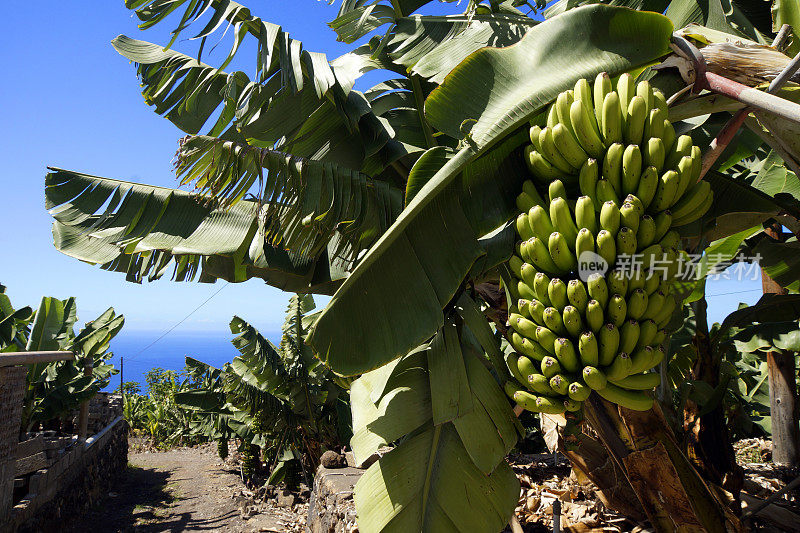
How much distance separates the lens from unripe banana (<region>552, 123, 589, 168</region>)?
1.73m

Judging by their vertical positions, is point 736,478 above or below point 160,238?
below

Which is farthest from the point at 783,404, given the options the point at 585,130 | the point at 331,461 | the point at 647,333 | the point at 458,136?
the point at 458,136

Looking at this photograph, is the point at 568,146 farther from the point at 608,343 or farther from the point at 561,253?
the point at 608,343

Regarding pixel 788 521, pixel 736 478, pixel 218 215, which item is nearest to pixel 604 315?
pixel 218 215

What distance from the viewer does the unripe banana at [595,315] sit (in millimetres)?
1634

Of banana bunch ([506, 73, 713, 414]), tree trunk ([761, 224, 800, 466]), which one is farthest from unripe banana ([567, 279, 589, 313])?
tree trunk ([761, 224, 800, 466])

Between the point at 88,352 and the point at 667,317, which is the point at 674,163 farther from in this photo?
the point at 88,352

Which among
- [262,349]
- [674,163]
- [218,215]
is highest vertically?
[218,215]

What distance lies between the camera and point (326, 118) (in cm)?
288

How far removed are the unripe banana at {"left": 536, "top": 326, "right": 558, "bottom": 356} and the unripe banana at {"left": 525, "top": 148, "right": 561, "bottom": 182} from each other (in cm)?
64

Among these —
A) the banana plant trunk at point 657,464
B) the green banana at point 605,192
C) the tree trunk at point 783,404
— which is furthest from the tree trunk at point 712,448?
the tree trunk at point 783,404

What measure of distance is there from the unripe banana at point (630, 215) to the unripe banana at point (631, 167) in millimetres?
100

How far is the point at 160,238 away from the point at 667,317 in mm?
2516

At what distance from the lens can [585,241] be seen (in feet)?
5.46
